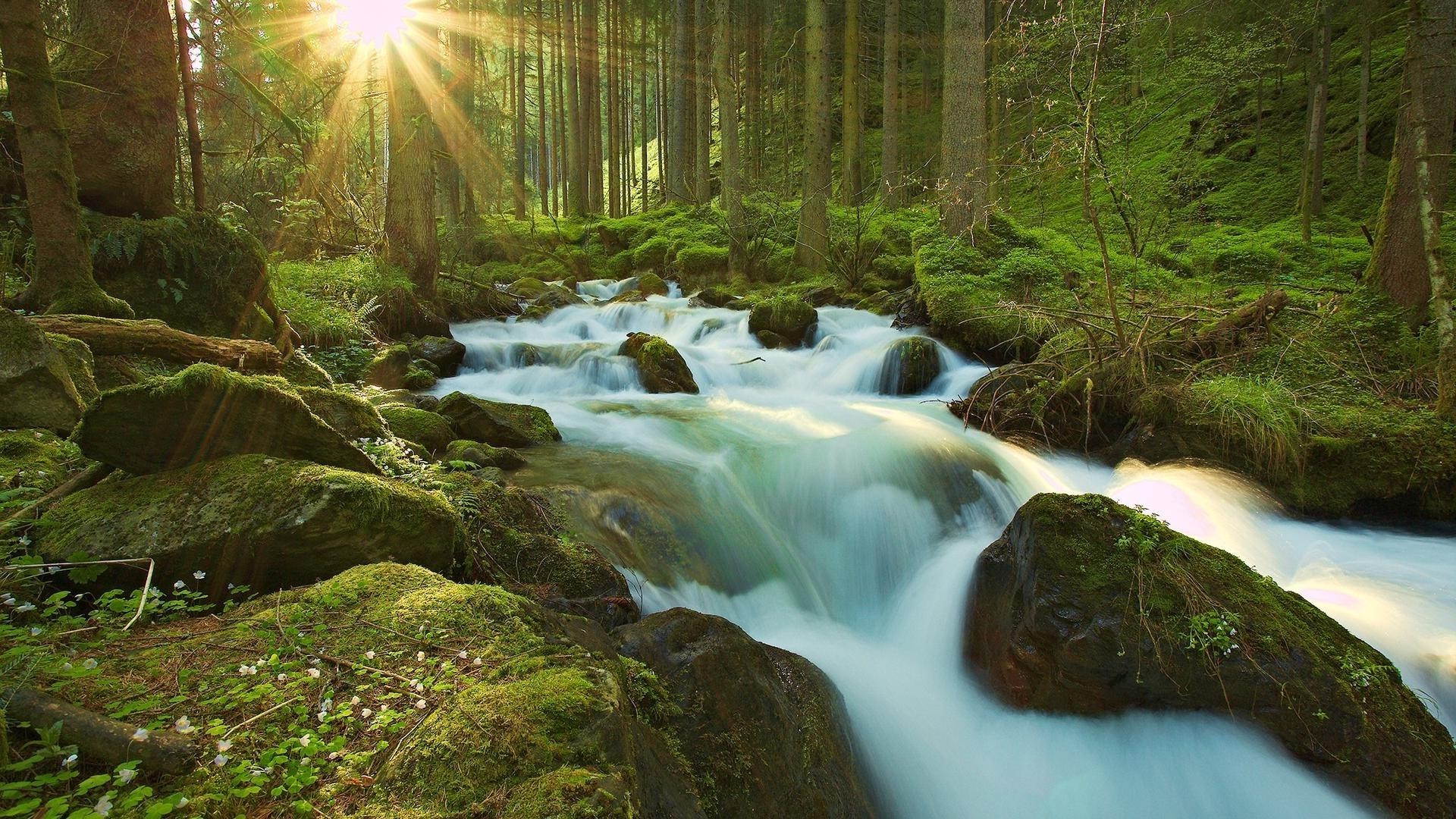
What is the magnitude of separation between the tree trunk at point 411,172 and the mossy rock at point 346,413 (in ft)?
24.1

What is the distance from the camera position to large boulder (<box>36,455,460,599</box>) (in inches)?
102

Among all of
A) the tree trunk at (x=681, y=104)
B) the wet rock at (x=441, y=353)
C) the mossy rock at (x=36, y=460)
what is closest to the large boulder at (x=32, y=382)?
the mossy rock at (x=36, y=460)

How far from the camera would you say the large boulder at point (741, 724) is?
8.87 feet

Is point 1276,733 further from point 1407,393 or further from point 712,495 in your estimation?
point 1407,393

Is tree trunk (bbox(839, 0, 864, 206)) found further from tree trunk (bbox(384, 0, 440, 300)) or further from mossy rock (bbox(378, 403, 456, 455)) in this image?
mossy rock (bbox(378, 403, 456, 455))

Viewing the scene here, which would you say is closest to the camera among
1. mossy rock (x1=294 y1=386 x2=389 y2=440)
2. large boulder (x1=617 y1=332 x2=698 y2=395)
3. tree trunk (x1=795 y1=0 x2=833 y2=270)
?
mossy rock (x1=294 y1=386 x2=389 y2=440)

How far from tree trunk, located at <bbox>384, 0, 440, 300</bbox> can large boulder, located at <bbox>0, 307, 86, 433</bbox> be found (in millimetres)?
7853

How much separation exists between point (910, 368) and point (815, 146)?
24.6 feet

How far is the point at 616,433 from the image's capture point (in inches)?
302

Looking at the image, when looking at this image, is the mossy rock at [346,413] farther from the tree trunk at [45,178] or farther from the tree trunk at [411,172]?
the tree trunk at [411,172]

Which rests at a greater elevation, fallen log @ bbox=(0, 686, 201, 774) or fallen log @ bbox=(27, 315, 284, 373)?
fallen log @ bbox=(27, 315, 284, 373)

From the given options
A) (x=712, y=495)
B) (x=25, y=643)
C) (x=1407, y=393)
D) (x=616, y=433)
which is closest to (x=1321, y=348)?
(x=1407, y=393)

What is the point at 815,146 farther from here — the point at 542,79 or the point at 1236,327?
the point at 542,79

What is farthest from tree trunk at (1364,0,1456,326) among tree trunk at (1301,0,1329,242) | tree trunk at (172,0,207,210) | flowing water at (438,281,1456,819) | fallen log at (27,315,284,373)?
tree trunk at (172,0,207,210)
